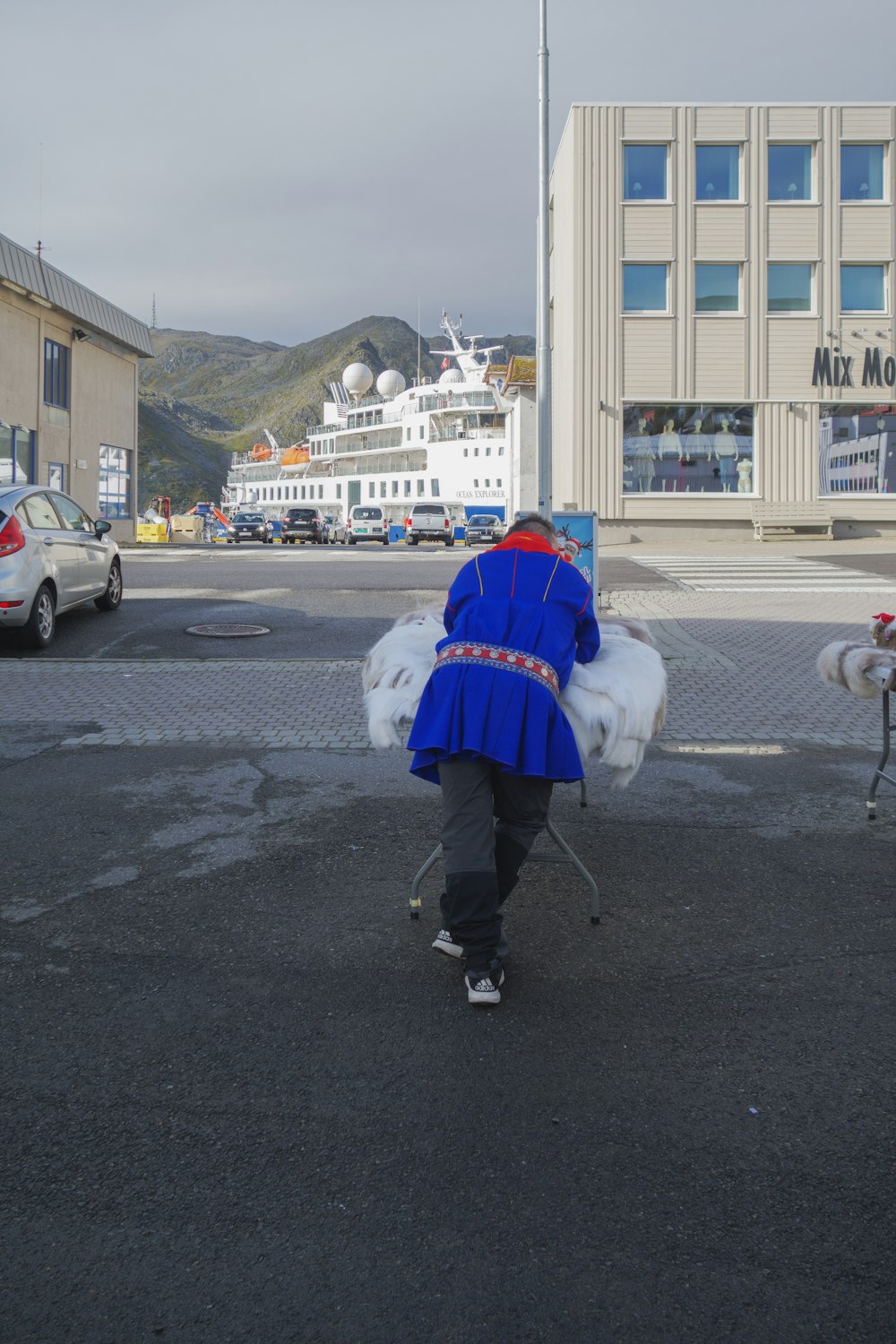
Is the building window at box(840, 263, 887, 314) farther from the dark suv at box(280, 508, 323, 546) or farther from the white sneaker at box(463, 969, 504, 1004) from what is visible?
the white sneaker at box(463, 969, 504, 1004)

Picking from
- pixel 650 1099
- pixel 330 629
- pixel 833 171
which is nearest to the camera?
pixel 650 1099

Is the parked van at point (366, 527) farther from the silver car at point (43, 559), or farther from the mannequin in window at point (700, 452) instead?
the silver car at point (43, 559)

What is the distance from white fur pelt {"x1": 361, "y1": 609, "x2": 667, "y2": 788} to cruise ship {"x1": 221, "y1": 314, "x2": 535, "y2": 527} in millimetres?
49480

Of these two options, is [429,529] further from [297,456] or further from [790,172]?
[297,456]

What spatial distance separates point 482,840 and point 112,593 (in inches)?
472

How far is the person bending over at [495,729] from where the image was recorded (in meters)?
3.77

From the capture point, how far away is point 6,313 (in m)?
29.1

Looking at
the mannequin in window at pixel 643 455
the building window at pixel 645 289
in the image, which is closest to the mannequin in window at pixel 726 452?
the mannequin in window at pixel 643 455

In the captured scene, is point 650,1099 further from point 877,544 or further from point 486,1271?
point 877,544

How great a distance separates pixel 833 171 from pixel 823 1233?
3538 centimetres

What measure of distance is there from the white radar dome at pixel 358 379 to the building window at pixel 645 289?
78376 mm

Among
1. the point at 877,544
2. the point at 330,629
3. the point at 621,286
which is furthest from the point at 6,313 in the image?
the point at 877,544

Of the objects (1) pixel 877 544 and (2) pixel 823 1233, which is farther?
(1) pixel 877 544

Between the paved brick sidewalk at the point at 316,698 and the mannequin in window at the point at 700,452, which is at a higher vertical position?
the mannequin in window at the point at 700,452
